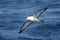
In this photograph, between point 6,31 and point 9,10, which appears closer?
point 6,31

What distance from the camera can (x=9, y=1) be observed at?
65.2 ft

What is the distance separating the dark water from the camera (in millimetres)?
13992

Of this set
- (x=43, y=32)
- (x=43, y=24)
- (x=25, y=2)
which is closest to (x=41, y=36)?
(x=43, y=32)

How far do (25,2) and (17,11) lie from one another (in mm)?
2041

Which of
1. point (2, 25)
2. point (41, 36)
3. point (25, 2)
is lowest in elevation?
point (41, 36)

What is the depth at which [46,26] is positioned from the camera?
1493 centimetres

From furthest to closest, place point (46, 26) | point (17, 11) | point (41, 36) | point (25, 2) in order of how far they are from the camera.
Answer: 1. point (25, 2)
2. point (17, 11)
3. point (46, 26)
4. point (41, 36)

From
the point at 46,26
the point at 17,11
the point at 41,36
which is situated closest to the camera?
the point at 41,36

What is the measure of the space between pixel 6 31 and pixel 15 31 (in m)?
0.49

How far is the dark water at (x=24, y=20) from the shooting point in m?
14.0

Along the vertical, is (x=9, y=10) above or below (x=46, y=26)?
above

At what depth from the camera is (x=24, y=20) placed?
15852 mm

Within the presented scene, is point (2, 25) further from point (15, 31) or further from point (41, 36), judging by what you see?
point (41, 36)

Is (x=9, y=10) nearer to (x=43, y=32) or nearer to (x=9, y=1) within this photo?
(x=9, y=1)
